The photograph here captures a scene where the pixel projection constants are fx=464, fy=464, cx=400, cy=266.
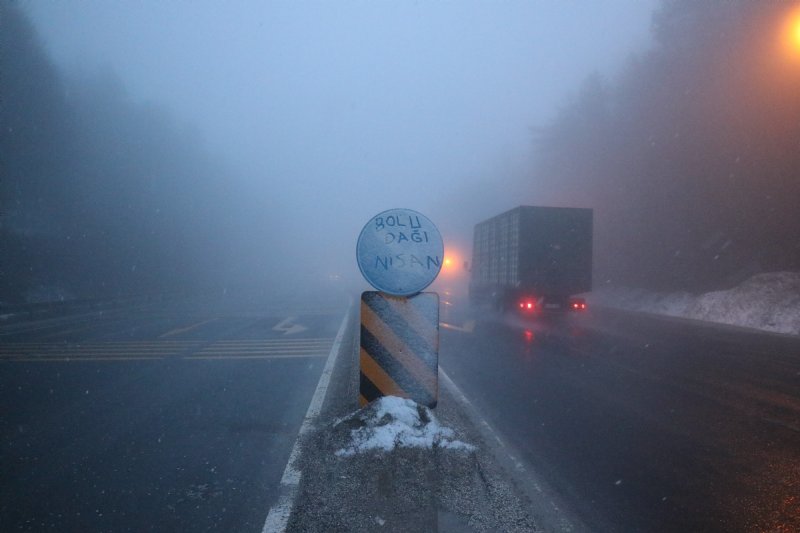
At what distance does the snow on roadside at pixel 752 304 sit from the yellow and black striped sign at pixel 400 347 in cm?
1519

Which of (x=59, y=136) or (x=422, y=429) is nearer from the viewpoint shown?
(x=422, y=429)

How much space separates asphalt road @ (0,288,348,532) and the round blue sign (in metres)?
1.99

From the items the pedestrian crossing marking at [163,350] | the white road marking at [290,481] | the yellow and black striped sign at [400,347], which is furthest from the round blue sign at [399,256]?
the pedestrian crossing marking at [163,350]

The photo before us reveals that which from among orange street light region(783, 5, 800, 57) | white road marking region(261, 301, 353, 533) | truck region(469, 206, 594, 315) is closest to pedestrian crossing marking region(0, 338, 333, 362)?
white road marking region(261, 301, 353, 533)

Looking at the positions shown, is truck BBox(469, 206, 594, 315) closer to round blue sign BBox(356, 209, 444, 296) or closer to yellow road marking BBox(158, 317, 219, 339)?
yellow road marking BBox(158, 317, 219, 339)

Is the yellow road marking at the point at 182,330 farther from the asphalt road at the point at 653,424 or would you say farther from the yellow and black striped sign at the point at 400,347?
the yellow and black striped sign at the point at 400,347

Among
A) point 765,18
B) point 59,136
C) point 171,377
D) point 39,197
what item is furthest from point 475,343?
point 59,136

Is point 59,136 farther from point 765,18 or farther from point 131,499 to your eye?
point 765,18

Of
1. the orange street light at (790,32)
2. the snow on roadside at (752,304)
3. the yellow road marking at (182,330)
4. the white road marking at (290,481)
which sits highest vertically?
the orange street light at (790,32)

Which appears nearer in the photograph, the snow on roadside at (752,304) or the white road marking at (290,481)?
the white road marking at (290,481)

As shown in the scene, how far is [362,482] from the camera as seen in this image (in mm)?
3725

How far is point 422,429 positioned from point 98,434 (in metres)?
3.61

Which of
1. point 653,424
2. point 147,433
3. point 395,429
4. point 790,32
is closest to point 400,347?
point 395,429

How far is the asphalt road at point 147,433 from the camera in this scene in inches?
138
